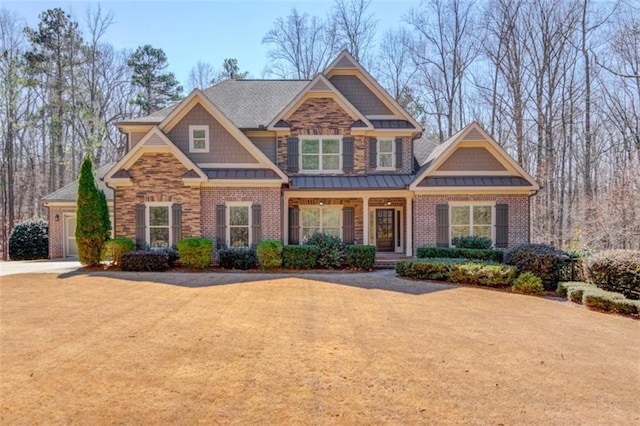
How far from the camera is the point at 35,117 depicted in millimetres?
25531

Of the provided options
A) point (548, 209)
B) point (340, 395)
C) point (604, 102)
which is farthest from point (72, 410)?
point (604, 102)

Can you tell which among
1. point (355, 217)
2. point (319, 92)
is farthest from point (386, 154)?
point (319, 92)

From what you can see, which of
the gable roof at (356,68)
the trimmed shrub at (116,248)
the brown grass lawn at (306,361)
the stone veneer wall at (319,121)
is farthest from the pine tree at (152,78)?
the brown grass lawn at (306,361)

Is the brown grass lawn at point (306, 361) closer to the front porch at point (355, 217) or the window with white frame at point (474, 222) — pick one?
the window with white frame at point (474, 222)

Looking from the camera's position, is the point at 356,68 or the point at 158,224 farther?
the point at 356,68

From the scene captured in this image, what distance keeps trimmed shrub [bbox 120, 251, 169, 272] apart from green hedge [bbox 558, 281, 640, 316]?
1295 centimetres

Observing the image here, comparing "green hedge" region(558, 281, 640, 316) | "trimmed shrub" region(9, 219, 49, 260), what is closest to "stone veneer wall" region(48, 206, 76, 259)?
"trimmed shrub" region(9, 219, 49, 260)

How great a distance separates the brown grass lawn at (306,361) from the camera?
14.1 feet

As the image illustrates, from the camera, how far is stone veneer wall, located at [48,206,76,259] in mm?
19281

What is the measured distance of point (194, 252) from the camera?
13734 millimetres

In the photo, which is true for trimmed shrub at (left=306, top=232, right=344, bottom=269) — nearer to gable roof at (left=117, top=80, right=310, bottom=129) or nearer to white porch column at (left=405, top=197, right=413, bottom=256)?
white porch column at (left=405, top=197, right=413, bottom=256)

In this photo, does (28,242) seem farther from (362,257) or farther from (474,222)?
(474,222)

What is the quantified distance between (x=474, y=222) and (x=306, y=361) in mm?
12566

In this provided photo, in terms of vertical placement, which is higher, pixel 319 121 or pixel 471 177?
pixel 319 121
